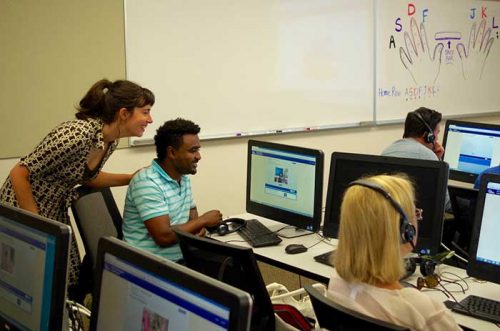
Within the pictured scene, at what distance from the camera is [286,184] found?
3.04 meters

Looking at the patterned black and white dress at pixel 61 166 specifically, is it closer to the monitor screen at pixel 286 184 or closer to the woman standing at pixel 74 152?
the woman standing at pixel 74 152

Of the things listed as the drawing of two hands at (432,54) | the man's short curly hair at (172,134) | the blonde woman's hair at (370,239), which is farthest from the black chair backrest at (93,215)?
the drawing of two hands at (432,54)

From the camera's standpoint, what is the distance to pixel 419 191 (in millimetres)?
2496

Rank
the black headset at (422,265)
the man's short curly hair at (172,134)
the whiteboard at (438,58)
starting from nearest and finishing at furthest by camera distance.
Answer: the black headset at (422,265) → the man's short curly hair at (172,134) → the whiteboard at (438,58)

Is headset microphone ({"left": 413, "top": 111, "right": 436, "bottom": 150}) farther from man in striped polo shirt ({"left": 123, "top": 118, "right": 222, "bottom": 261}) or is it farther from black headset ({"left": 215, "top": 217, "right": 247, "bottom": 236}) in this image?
man in striped polo shirt ({"left": 123, "top": 118, "right": 222, "bottom": 261})

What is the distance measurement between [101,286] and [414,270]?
159cm

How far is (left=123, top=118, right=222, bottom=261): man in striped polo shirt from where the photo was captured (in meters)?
2.74

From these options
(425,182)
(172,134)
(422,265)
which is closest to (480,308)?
(422,265)

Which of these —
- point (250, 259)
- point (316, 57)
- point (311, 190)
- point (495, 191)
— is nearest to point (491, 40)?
point (316, 57)

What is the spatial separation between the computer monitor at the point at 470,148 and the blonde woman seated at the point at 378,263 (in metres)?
2.55

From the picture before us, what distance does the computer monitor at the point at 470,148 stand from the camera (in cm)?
402

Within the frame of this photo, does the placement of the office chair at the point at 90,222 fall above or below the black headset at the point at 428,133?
below

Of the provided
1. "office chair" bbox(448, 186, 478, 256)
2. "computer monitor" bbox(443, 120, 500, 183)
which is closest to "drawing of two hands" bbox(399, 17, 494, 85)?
"computer monitor" bbox(443, 120, 500, 183)

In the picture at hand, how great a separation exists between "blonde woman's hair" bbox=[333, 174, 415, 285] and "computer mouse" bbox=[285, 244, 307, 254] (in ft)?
3.43
